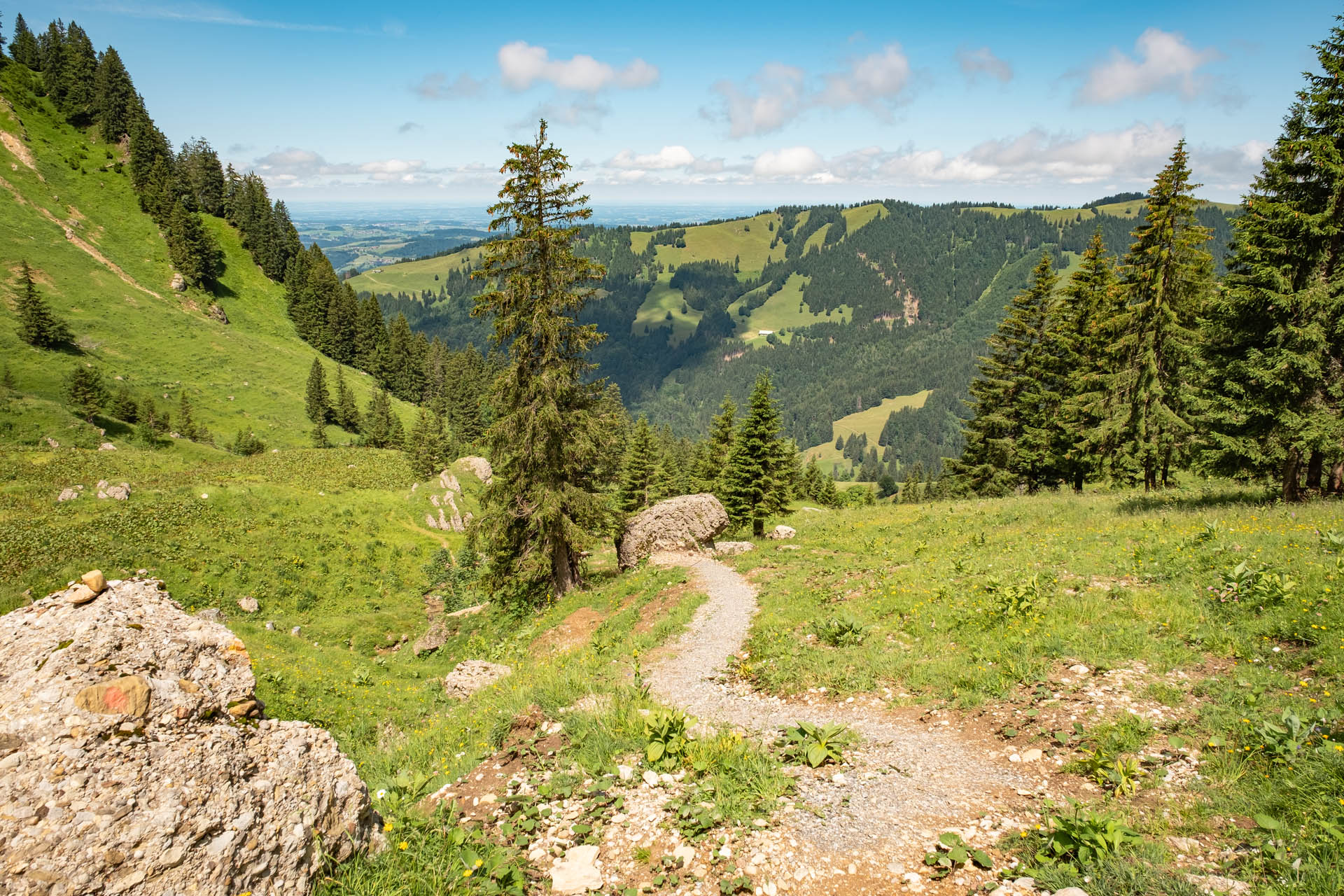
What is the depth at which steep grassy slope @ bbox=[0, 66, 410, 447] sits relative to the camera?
58.8 meters

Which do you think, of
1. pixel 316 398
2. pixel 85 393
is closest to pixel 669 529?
pixel 85 393

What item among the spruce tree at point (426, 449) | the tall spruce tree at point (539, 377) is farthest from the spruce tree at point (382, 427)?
the tall spruce tree at point (539, 377)

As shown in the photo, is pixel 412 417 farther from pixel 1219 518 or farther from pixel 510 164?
pixel 1219 518

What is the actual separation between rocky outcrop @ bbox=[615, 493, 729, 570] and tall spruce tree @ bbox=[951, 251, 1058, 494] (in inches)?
912

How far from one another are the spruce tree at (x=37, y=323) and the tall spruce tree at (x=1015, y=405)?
285ft

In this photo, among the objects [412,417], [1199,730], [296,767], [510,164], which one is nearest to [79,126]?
[412,417]

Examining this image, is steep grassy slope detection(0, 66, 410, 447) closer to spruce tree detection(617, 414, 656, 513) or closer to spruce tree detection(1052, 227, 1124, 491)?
spruce tree detection(617, 414, 656, 513)

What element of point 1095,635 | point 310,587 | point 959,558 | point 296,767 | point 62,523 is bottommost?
point 310,587

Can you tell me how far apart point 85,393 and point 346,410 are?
30.0 metres

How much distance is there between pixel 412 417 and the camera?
288 feet

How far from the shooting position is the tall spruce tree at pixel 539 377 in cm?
1969

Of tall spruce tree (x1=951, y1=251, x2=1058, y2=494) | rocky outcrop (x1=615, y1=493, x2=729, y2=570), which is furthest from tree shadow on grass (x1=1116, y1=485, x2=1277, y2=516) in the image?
rocky outcrop (x1=615, y1=493, x2=729, y2=570)

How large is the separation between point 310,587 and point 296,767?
104 feet

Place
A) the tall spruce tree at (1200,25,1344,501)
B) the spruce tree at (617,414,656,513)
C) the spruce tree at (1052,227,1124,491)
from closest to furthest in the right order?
the tall spruce tree at (1200,25,1344,501)
the spruce tree at (1052,227,1124,491)
the spruce tree at (617,414,656,513)
